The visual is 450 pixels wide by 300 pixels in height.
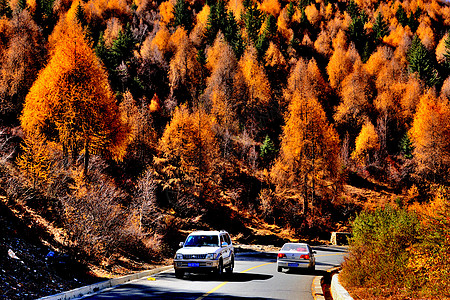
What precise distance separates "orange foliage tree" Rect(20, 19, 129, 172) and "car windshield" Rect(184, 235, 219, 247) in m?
12.4

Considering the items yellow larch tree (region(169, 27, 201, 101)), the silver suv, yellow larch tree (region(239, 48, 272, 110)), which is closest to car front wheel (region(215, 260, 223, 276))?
the silver suv

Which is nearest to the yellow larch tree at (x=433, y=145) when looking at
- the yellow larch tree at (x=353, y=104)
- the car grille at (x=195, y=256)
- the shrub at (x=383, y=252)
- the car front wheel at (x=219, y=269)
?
the yellow larch tree at (x=353, y=104)

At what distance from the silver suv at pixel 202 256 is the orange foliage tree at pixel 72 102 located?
→ 1291 centimetres

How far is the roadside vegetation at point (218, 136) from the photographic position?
15430 mm

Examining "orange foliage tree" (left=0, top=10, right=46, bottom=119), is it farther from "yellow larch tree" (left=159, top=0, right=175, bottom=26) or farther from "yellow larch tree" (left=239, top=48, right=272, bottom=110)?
"yellow larch tree" (left=159, top=0, right=175, bottom=26)

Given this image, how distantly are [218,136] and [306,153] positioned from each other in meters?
16.0

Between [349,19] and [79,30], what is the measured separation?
331 feet

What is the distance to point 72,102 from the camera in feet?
78.7

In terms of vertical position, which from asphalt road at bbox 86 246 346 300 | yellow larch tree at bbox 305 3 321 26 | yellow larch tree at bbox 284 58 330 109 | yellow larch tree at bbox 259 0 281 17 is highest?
yellow larch tree at bbox 259 0 281 17

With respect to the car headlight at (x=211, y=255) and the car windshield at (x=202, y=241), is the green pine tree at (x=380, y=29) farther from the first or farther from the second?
the car headlight at (x=211, y=255)

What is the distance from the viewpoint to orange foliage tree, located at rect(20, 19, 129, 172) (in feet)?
78.1

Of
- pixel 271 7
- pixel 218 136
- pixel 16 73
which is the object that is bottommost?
pixel 218 136

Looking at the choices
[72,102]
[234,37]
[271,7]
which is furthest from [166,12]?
[72,102]

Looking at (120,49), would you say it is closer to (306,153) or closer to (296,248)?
(306,153)
